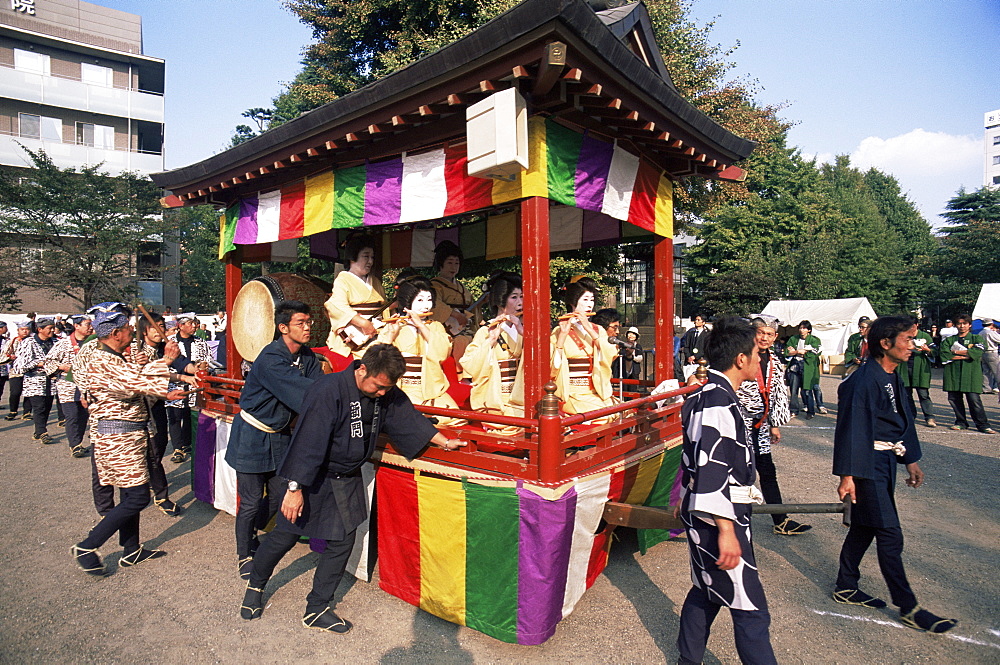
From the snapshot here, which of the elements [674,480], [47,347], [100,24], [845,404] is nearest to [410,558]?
[674,480]

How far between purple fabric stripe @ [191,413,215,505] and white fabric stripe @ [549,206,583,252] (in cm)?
429

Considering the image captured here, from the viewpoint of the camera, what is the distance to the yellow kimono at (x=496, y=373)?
14.8 ft

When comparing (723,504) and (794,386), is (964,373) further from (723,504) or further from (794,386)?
(723,504)

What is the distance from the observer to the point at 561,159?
390cm

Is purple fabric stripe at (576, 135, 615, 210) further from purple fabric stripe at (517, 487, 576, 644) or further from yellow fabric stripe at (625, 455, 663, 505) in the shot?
purple fabric stripe at (517, 487, 576, 644)

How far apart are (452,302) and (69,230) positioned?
886 inches

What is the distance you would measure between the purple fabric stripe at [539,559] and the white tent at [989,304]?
20963 millimetres

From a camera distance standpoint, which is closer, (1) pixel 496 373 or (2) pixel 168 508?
(1) pixel 496 373

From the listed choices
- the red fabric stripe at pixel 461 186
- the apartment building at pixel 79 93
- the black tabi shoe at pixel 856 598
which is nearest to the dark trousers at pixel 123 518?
the red fabric stripe at pixel 461 186

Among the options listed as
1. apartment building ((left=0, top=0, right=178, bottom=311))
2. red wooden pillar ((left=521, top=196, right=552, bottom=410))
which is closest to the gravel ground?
red wooden pillar ((left=521, top=196, right=552, bottom=410))

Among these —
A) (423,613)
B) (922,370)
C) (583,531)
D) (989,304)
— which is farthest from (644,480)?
(989,304)

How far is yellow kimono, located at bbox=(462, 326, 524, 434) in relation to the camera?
178 inches

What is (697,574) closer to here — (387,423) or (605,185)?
(387,423)

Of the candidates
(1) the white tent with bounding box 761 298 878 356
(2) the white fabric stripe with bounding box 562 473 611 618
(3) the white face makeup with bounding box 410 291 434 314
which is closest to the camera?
(2) the white fabric stripe with bounding box 562 473 611 618
